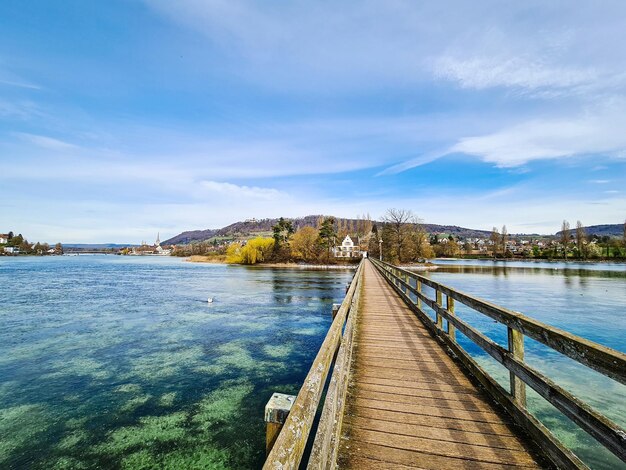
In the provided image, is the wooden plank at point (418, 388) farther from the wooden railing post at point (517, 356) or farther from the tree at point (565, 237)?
the tree at point (565, 237)

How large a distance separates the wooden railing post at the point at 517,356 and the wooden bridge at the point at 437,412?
0.01 metres

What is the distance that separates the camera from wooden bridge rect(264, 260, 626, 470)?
1943mm

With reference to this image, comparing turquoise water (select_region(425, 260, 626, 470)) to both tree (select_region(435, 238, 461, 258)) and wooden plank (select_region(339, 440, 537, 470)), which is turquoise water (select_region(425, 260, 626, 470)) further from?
tree (select_region(435, 238, 461, 258))

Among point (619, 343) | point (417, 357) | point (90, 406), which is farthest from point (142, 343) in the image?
point (619, 343)

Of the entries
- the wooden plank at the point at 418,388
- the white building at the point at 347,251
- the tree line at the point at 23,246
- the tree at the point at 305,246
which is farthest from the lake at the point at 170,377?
the tree line at the point at 23,246

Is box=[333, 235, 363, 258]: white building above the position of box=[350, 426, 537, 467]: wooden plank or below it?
above

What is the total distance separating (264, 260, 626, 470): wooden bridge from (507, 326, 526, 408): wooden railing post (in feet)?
0.03

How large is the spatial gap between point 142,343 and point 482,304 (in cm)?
1157

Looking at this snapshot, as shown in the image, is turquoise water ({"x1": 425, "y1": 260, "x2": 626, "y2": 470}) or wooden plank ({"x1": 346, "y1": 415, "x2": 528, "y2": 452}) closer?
wooden plank ({"x1": 346, "y1": 415, "x2": 528, "y2": 452})

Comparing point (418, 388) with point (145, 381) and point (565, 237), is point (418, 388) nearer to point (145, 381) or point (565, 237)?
point (145, 381)

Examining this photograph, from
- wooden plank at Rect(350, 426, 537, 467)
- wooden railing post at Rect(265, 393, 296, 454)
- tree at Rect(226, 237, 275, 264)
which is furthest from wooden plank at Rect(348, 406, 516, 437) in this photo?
tree at Rect(226, 237, 275, 264)

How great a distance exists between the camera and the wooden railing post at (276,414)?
189 cm

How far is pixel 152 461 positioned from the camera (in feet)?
16.6

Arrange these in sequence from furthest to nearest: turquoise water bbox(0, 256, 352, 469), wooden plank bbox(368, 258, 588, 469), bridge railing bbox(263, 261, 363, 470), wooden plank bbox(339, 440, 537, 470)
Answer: turquoise water bbox(0, 256, 352, 469) < wooden plank bbox(339, 440, 537, 470) < wooden plank bbox(368, 258, 588, 469) < bridge railing bbox(263, 261, 363, 470)
